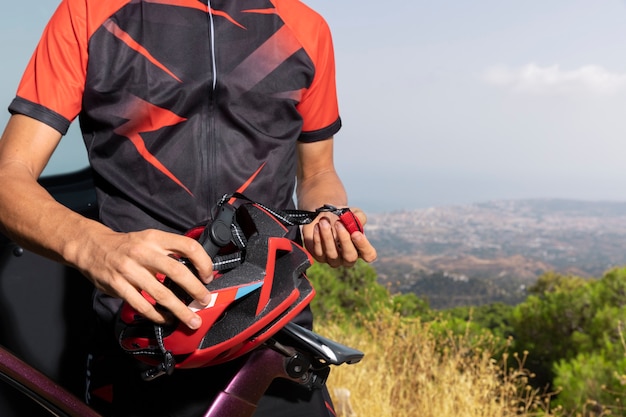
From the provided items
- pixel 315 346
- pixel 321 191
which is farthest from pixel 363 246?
pixel 321 191

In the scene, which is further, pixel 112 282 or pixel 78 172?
pixel 78 172

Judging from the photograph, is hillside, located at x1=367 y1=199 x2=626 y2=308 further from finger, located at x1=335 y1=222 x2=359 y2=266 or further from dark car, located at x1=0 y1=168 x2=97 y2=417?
finger, located at x1=335 y1=222 x2=359 y2=266

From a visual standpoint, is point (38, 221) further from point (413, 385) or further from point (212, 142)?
point (413, 385)

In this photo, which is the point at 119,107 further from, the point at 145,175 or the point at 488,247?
the point at 488,247

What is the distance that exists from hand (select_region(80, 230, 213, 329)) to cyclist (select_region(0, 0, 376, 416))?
11.6 inches

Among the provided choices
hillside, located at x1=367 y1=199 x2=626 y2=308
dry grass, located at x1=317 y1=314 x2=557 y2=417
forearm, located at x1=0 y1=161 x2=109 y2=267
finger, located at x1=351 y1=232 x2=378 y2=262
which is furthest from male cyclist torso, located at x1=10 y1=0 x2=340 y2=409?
hillside, located at x1=367 y1=199 x2=626 y2=308

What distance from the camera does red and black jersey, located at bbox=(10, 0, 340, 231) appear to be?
1481 millimetres

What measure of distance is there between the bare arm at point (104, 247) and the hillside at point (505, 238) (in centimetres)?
4868

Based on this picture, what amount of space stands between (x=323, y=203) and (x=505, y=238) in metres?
73.8

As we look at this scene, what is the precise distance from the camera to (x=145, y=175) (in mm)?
1555

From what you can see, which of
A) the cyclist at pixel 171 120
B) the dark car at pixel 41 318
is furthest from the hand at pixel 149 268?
the dark car at pixel 41 318

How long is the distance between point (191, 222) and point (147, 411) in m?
0.42

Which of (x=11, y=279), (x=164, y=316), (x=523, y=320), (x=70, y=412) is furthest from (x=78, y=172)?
(x=523, y=320)

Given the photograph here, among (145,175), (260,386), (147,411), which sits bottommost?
(147,411)
